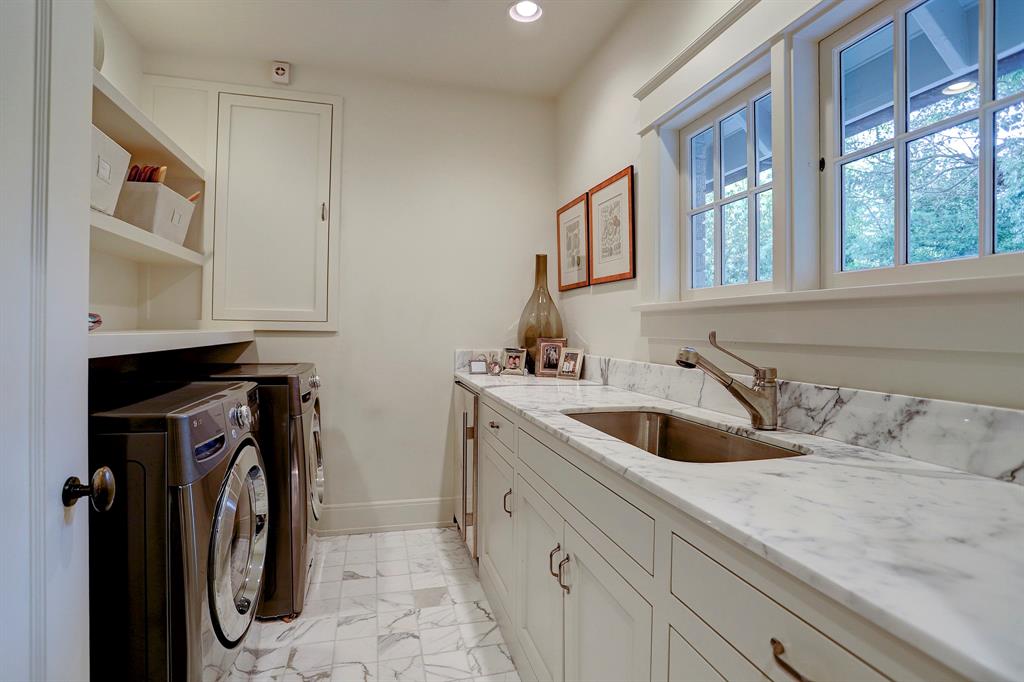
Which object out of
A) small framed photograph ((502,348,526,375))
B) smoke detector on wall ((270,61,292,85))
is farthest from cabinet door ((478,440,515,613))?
smoke detector on wall ((270,61,292,85))

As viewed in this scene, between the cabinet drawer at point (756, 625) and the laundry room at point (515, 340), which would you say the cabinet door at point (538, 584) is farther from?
the cabinet drawer at point (756, 625)

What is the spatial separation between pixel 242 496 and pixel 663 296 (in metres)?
1.58

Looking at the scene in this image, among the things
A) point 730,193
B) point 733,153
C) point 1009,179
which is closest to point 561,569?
point 1009,179

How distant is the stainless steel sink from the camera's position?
1276 millimetres

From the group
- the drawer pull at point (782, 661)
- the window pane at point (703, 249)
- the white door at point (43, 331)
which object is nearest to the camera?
the drawer pull at point (782, 661)

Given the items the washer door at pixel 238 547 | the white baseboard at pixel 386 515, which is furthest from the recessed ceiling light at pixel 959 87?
the white baseboard at pixel 386 515

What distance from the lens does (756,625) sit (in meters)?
0.60

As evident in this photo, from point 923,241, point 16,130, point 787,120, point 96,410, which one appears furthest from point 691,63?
point 96,410

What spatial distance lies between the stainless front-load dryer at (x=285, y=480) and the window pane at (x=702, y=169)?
65.8 inches

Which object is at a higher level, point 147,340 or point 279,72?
point 279,72

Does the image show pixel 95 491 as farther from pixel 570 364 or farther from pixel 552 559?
pixel 570 364

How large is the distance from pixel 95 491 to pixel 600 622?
0.95 m

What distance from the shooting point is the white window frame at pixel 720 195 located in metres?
1.54

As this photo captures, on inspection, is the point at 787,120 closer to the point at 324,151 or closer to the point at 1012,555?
the point at 1012,555
